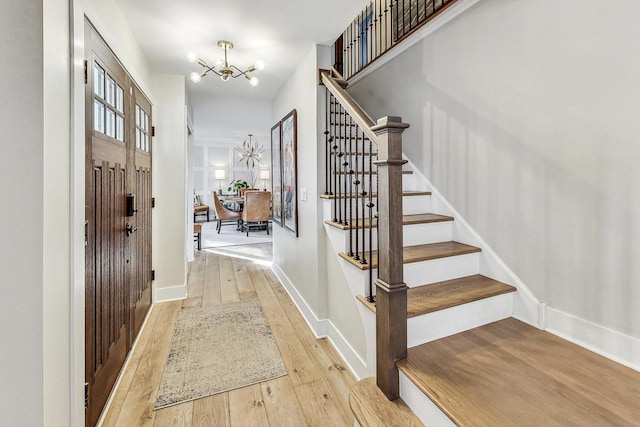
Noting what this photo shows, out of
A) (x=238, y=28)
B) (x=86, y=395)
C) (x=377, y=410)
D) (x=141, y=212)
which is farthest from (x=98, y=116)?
(x=377, y=410)

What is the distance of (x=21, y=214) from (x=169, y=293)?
245 cm

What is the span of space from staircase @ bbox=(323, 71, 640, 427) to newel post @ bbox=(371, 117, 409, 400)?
0.04 meters

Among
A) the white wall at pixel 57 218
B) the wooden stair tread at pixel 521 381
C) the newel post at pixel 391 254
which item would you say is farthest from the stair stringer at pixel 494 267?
the white wall at pixel 57 218

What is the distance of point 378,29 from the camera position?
348cm

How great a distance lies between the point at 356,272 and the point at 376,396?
0.65 meters

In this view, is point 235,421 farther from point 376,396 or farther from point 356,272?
point 356,272

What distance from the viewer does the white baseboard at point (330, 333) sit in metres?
1.90

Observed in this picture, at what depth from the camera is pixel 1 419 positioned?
890 millimetres

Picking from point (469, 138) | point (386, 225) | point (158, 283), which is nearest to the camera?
point (386, 225)

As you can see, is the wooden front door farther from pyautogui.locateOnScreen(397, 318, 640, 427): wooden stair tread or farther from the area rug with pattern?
pyautogui.locateOnScreen(397, 318, 640, 427): wooden stair tread

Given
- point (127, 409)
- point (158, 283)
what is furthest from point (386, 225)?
point (158, 283)

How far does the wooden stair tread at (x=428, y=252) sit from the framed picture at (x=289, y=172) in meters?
1.12

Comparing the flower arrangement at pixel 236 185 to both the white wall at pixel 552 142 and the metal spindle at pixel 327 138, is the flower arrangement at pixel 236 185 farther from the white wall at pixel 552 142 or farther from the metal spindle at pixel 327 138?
the white wall at pixel 552 142

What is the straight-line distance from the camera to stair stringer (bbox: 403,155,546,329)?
169 centimetres
